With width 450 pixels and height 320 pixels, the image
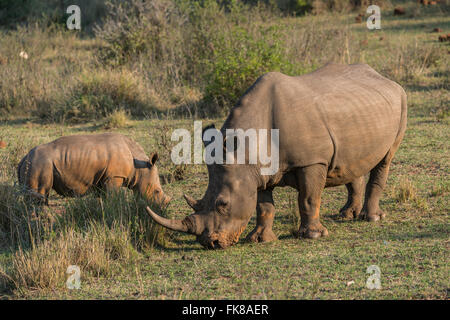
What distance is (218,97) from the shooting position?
521 inches

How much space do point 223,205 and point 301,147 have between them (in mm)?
975

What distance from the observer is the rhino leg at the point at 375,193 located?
748 centimetres

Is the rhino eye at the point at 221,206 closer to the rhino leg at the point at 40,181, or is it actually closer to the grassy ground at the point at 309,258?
the grassy ground at the point at 309,258

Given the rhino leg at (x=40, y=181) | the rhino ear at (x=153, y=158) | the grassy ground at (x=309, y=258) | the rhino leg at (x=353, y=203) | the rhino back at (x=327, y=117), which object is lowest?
the grassy ground at (x=309, y=258)

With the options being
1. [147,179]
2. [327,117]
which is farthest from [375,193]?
[147,179]

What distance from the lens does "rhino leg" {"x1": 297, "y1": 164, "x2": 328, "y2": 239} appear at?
6598 mm

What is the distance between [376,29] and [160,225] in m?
13.9

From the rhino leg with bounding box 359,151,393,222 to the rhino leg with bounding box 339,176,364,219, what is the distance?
147 millimetres

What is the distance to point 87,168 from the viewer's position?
7.80m

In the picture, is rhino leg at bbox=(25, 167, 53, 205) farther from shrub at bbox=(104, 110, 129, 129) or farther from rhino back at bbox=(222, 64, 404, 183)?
shrub at bbox=(104, 110, 129, 129)

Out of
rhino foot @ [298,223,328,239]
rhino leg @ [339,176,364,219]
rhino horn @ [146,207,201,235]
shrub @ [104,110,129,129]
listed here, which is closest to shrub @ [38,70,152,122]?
shrub @ [104,110,129,129]

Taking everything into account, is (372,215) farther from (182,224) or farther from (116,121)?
(116,121)

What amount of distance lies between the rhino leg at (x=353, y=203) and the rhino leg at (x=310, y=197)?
84 cm

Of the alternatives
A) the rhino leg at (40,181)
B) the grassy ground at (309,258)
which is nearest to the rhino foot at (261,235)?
the grassy ground at (309,258)
